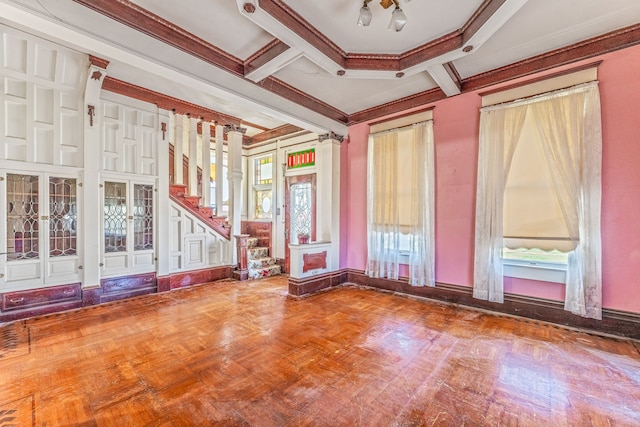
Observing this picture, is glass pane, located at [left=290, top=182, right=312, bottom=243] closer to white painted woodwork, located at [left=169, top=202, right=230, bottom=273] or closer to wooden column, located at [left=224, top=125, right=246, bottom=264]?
wooden column, located at [left=224, top=125, right=246, bottom=264]

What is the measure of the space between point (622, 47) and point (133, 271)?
7.05 m

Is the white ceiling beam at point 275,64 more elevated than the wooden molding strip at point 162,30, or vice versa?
the wooden molding strip at point 162,30

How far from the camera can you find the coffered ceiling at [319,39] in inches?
96.7

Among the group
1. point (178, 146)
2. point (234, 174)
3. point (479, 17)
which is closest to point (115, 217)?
point (178, 146)

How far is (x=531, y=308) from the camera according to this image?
3449 mm

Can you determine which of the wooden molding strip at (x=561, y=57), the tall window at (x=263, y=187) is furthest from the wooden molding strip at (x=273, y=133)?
the wooden molding strip at (x=561, y=57)

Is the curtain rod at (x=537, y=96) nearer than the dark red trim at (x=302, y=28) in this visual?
No

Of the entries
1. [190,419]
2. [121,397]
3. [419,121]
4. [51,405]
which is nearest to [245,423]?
[190,419]

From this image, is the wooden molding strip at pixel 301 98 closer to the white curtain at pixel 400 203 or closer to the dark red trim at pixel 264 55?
the dark red trim at pixel 264 55

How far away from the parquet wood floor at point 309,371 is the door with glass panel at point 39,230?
0.61 meters

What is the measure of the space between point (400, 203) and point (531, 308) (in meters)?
2.24

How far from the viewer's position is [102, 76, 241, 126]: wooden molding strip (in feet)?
13.7

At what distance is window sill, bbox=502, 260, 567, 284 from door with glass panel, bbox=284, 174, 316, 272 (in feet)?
11.8

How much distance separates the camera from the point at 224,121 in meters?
5.66
